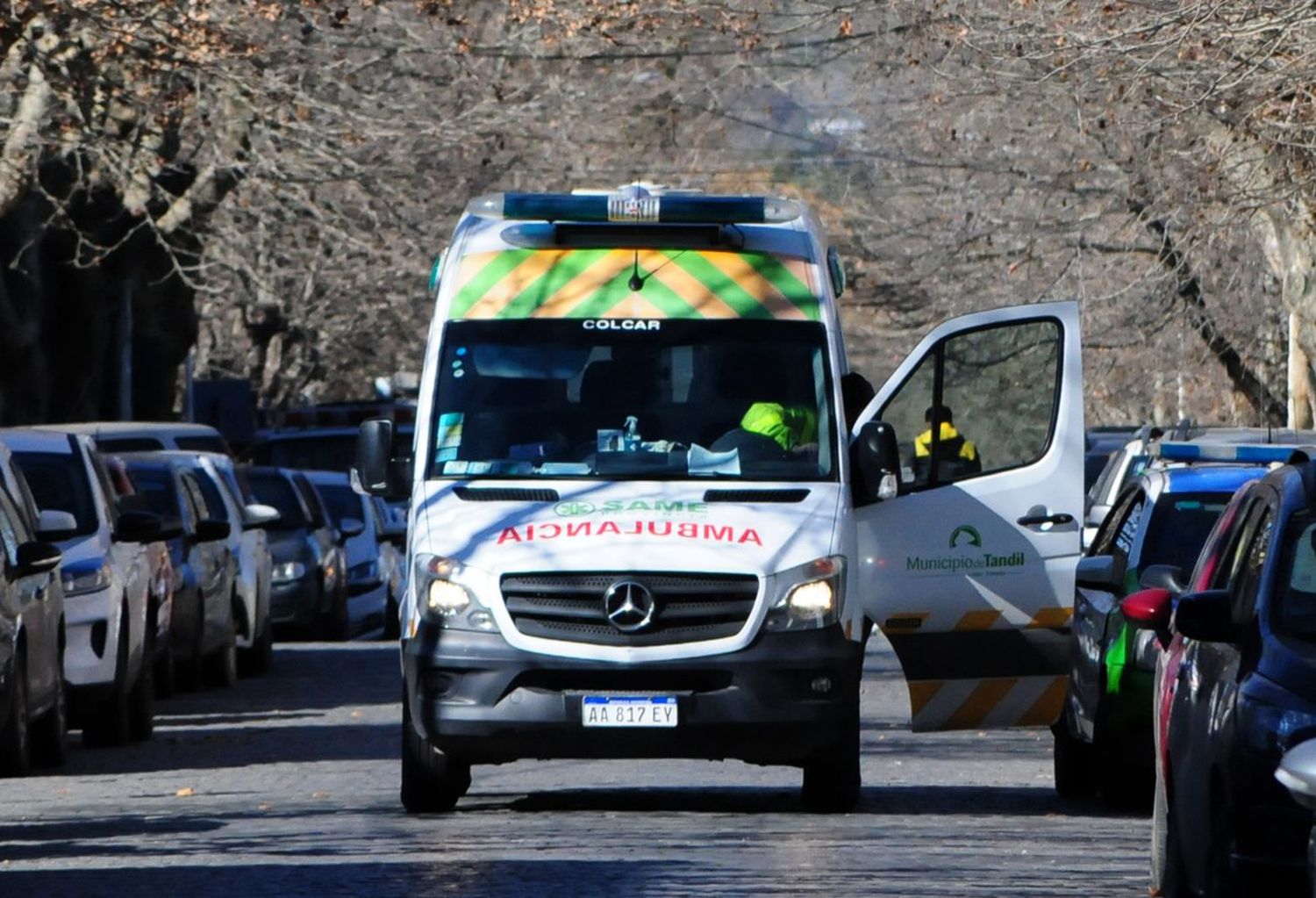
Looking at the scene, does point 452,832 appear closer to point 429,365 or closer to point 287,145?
point 429,365

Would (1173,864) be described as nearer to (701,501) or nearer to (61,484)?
(701,501)

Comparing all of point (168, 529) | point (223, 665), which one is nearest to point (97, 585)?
point (168, 529)

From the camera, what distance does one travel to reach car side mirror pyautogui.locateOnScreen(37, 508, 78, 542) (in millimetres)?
14695

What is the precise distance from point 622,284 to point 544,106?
1746 centimetres

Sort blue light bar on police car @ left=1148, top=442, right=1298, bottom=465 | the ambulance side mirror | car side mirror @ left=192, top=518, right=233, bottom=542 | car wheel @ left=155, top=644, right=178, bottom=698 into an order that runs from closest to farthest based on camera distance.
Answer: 1. the ambulance side mirror
2. blue light bar on police car @ left=1148, top=442, right=1298, bottom=465
3. car wheel @ left=155, top=644, right=178, bottom=698
4. car side mirror @ left=192, top=518, right=233, bottom=542

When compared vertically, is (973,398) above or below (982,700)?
above

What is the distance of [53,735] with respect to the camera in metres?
14.3

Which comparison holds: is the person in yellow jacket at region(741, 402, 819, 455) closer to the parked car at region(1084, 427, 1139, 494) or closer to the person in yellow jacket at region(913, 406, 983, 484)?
the person in yellow jacket at region(913, 406, 983, 484)

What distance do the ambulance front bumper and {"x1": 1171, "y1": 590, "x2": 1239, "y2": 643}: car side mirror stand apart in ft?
12.3

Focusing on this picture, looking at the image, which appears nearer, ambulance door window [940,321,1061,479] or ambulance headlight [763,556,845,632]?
ambulance headlight [763,556,845,632]

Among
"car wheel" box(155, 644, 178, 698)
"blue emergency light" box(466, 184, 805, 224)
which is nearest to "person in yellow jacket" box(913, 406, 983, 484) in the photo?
"blue emergency light" box(466, 184, 805, 224)

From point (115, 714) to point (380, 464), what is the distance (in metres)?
4.05

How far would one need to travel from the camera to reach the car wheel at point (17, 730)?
13.0m

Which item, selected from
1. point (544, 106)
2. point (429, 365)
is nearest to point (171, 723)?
point (429, 365)
